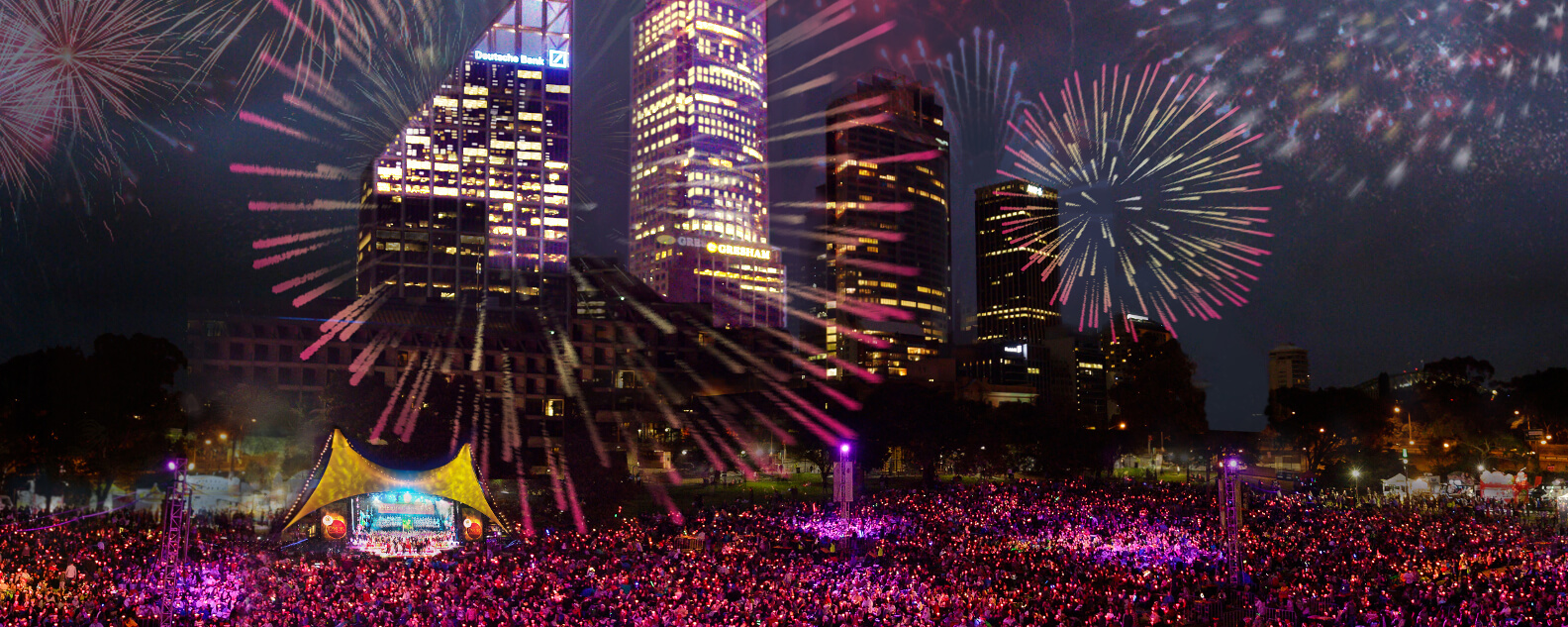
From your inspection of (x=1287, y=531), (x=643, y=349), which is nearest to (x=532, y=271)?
(x=643, y=349)

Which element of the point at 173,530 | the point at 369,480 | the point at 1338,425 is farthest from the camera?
the point at 1338,425

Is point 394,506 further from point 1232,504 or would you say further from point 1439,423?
point 1439,423

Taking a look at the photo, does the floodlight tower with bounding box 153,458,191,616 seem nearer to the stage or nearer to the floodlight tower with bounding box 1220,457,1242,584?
the stage

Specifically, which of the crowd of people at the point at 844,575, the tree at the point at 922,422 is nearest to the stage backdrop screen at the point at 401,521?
the crowd of people at the point at 844,575

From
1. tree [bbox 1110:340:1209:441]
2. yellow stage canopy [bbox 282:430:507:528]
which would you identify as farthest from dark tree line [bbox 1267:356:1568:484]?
yellow stage canopy [bbox 282:430:507:528]

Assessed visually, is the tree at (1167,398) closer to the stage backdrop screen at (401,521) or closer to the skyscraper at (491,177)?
the stage backdrop screen at (401,521)

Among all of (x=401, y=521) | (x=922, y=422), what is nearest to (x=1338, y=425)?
(x=922, y=422)
